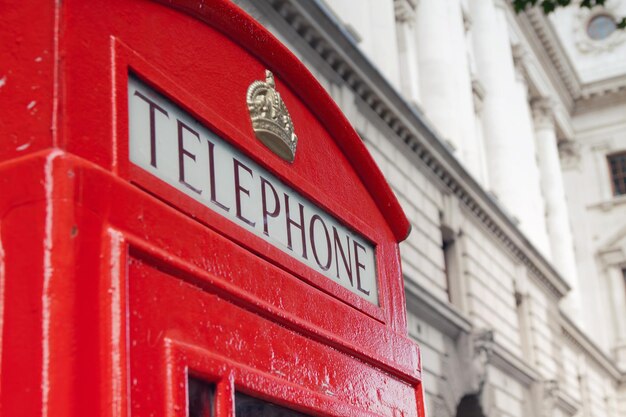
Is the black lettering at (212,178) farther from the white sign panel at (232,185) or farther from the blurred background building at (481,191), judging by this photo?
the blurred background building at (481,191)

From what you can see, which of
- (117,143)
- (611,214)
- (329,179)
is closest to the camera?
(117,143)

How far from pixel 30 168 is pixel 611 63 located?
111ft

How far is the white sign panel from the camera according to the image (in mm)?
1293

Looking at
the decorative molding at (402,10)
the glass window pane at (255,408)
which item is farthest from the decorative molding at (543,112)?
the glass window pane at (255,408)

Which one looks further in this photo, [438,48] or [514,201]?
[514,201]

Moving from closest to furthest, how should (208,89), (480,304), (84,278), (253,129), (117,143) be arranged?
(84,278) → (117,143) → (208,89) → (253,129) → (480,304)

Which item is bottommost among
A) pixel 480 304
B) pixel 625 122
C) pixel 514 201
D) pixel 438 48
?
pixel 480 304

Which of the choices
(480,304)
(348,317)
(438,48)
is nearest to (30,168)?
(348,317)

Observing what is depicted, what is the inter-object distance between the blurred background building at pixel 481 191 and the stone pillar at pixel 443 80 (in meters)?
0.03

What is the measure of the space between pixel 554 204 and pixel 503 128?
24.1 ft

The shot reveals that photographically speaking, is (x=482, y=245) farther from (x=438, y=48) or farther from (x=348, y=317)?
(x=348, y=317)

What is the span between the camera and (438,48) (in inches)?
683

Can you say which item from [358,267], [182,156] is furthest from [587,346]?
[182,156]

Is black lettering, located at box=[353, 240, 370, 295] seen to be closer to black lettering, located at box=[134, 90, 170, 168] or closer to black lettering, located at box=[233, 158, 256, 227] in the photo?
black lettering, located at box=[233, 158, 256, 227]
